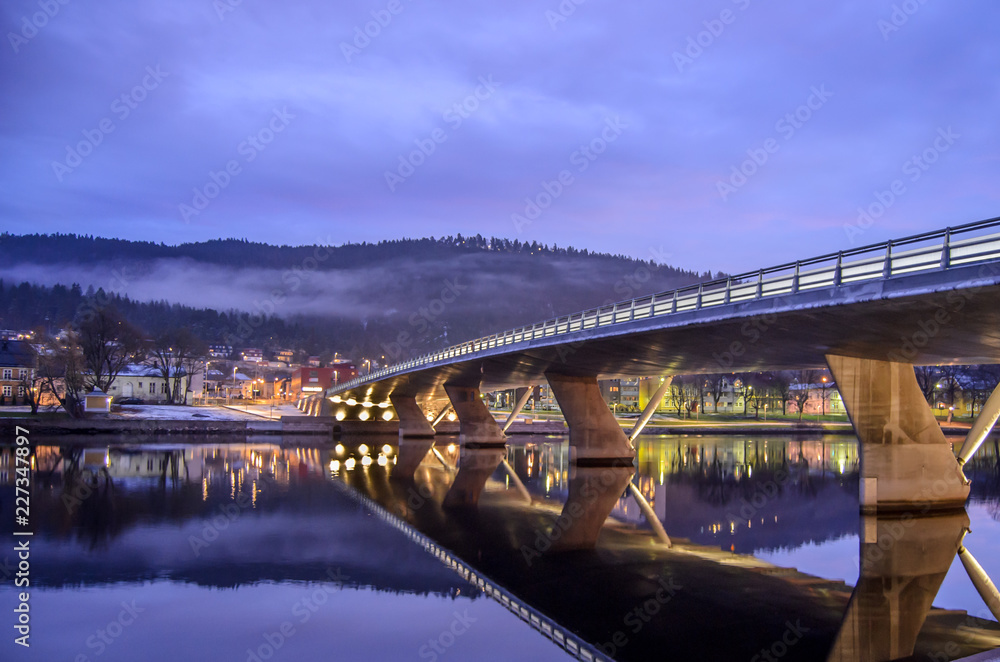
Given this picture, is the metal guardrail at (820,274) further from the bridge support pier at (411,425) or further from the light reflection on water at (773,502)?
the bridge support pier at (411,425)

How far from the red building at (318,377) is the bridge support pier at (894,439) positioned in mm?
156798

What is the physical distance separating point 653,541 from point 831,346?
1023 centimetres

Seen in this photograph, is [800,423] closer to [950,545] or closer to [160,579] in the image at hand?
[950,545]

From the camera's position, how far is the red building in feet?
601

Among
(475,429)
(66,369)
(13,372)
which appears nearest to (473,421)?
(475,429)

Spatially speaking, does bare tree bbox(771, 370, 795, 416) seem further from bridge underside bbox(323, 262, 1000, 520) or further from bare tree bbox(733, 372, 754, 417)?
bridge underside bbox(323, 262, 1000, 520)

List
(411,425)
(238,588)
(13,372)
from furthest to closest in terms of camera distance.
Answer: (13,372) → (411,425) → (238,588)

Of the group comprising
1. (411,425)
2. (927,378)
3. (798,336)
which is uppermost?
(798,336)

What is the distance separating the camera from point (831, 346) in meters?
30.0

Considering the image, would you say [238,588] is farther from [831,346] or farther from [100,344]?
[100,344]

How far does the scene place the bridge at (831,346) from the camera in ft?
68.7

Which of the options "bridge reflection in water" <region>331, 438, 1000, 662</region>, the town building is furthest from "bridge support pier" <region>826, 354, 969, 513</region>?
the town building

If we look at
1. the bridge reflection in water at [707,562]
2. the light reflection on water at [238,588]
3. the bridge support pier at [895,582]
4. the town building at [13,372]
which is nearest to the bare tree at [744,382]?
the bridge reflection in water at [707,562]

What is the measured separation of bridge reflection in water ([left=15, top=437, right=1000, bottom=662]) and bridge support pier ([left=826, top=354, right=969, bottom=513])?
3.42 ft
